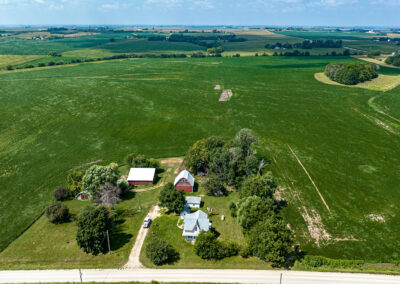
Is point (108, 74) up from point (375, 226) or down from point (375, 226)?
up

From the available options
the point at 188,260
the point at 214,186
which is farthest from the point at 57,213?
the point at 214,186

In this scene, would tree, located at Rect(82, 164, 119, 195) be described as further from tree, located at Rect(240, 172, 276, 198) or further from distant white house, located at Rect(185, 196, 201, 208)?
tree, located at Rect(240, 172, 276, 198)

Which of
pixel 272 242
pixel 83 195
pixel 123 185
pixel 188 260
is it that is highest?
pixel 272 242

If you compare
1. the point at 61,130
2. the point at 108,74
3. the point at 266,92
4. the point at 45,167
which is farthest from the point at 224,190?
the point at 108,74

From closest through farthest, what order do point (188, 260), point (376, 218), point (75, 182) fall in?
point (188, 260)
point (376, 218)
point (75, 182)

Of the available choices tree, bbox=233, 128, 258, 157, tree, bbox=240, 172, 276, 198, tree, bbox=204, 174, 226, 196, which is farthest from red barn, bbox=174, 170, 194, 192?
tree, bbox=233, 128, 258, 157

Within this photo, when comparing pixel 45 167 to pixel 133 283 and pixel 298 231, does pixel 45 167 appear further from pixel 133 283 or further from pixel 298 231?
pixel 298 231

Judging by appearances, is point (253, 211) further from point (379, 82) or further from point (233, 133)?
point (379, 82)
